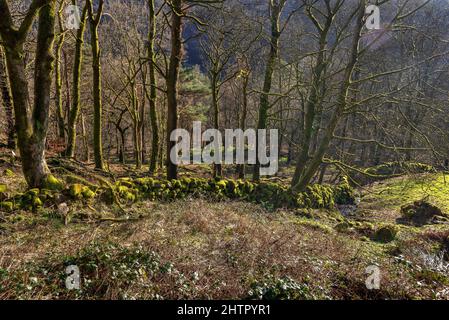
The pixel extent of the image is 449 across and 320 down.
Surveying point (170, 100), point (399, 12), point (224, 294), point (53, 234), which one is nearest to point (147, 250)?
point (224, 294)

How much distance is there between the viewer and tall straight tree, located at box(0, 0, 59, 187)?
570 cm

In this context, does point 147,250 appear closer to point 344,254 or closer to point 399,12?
point 344,254

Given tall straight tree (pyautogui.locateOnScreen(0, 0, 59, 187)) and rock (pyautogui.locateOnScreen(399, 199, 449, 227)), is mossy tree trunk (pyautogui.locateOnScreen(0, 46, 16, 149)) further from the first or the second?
rock (pyautogui.locateOnScreen(399, 199, 449, 227))

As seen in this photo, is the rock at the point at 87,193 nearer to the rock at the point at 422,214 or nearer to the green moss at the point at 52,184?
the green moss at the point at 52,184

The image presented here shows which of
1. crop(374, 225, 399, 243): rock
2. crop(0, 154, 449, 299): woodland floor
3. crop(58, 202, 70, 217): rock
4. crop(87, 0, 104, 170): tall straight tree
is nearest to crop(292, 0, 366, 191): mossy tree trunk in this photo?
crop(374, 225, 399, 243): rock

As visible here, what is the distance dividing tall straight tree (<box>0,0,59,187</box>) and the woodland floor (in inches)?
35.6

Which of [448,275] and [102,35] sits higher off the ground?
[102,35]

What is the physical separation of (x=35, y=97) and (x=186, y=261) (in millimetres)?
4824

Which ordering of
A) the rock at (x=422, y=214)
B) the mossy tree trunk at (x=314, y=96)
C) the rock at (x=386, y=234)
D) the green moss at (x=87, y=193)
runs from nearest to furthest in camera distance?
the green moss at (x=87, y=193), the rock at (x=386, y=234), the mossy tree trunk at (x=314, y=96), the rock at (x=422, y=214)

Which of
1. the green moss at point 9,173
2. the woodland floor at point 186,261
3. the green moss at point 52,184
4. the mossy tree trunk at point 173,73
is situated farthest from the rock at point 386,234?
→ the green moss at point 9,173

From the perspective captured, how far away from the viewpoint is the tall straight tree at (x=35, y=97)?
18.7 ft

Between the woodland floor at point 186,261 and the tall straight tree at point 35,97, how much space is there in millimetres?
904

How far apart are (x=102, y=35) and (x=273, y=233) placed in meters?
18.7

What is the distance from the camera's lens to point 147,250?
14.3ft
